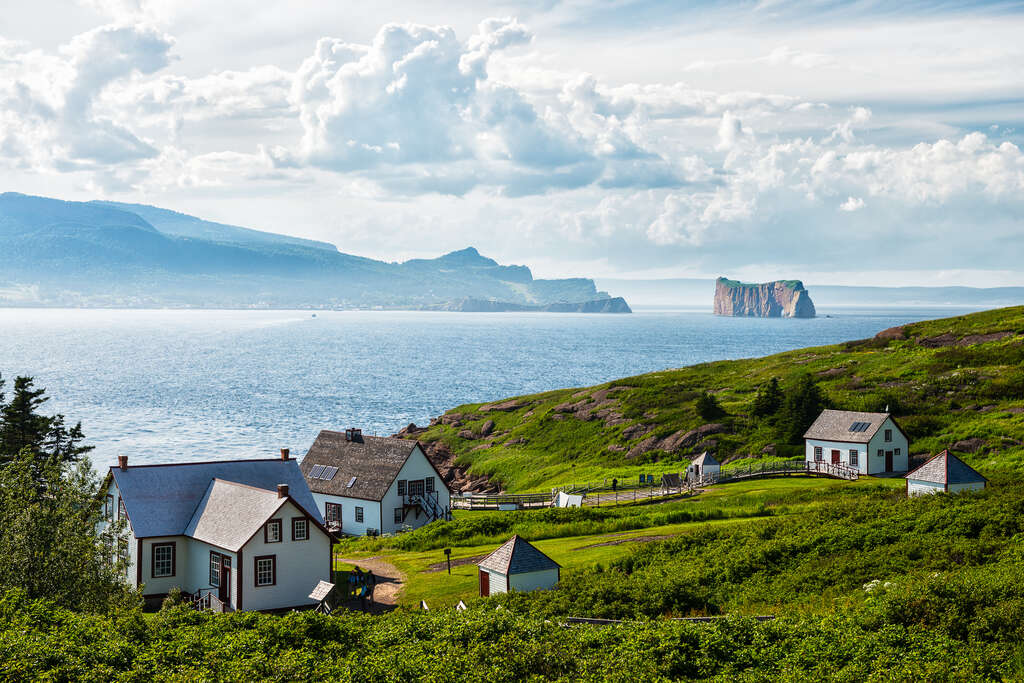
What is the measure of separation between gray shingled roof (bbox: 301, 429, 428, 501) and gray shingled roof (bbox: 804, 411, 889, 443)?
31513 mm

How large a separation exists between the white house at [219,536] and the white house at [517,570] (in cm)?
1091

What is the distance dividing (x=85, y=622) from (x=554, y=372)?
167m

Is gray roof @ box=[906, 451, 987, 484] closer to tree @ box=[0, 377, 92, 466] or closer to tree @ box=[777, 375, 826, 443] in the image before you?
tree @ box=[777, 375, 826, 443]

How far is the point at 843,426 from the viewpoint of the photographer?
225 ft

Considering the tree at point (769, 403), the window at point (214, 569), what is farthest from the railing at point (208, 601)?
the tree at point (769, 403)

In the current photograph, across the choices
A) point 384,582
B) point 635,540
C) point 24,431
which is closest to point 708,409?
point 635,540

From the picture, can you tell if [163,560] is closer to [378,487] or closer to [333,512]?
[378,487]

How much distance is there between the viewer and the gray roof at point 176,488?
4413 cm

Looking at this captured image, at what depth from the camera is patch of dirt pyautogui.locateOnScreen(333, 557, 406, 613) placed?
130 ft

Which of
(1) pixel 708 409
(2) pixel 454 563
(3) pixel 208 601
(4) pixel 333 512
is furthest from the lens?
(1) pixel 708 409

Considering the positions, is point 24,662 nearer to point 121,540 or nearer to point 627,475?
point 121,540

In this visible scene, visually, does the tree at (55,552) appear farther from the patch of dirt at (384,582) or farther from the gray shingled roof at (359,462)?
the gray shingled roof at (359,462)

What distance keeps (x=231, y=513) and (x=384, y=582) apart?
850 centimetres

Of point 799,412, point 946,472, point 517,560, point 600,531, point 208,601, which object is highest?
point 799,412
